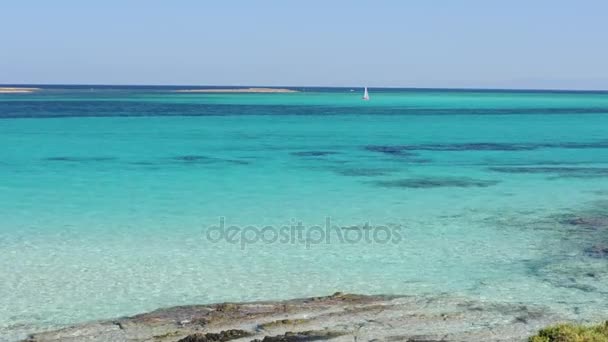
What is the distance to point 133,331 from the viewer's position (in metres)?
11.5

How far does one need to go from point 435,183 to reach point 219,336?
18179 millimetres

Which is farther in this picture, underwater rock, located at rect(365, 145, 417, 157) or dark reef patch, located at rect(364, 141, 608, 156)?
dark reef patch, located at rect(364, 141, 608, 156)

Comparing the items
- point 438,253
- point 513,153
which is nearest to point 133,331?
point 438,253

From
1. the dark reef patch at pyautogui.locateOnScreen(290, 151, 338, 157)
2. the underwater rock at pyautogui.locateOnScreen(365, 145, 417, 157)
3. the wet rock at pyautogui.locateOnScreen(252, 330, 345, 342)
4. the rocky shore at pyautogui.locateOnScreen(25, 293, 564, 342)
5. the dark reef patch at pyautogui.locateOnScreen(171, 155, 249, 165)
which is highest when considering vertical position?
the wet rock at pyautogui.locateOnScreen(252, 330, 345, 342)

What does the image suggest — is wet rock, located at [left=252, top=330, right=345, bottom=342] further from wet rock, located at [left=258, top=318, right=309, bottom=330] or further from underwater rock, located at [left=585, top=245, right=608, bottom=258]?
underwater rock, located at [left=585, top=245, right=608, bottom=258]

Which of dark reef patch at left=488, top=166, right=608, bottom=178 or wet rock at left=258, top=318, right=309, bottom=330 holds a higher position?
wet rock at left=258, top=318, right=309, bottom=330

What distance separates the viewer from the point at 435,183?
2816 centimetres

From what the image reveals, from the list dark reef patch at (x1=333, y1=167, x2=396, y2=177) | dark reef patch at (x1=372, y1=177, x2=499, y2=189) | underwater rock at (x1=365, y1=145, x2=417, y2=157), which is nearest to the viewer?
dark reef patch at (x1=372, y1=177, x2=499, y2=189)

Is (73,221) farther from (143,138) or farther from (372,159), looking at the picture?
(143,138)

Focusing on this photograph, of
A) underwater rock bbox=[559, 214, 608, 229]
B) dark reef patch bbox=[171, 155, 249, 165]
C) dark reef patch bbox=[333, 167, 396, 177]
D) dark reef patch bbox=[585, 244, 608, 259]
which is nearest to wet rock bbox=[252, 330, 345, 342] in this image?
dark reef patch bbox=[585, 244, 608, 259]

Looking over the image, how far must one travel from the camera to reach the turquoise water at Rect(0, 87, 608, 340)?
1411 cm

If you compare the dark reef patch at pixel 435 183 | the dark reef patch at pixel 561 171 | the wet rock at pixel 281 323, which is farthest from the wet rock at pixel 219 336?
the dark reef patch at pixel 561 171

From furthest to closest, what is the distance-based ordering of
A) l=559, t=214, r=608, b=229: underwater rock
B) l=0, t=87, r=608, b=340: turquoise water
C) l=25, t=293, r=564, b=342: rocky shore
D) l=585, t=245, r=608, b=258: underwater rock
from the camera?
l=559, t=214, r=608, b=229: underwater rock, l=585, t=245, r=608, b=258: underwater rock, l=0, t=87, r=608, b=340: turquoise water, l=25, t=293, r=564, b=342: rocky shore

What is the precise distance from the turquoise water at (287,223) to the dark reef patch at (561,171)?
117mm
